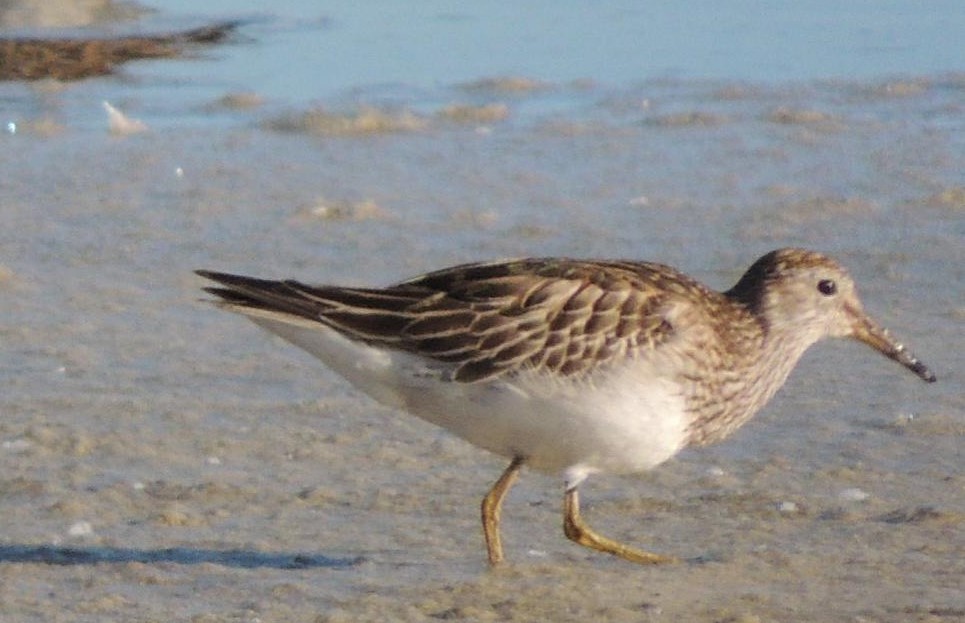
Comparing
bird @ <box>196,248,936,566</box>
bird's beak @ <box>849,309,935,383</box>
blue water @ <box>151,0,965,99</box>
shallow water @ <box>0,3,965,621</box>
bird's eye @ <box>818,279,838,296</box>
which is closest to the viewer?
shallow water @ <box>0,3,965,621</box>

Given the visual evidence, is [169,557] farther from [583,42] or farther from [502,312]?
[583,42]

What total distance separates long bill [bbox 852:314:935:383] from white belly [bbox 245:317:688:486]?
83cm

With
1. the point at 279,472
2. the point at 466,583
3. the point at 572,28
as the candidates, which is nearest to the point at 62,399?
the point at 279,472

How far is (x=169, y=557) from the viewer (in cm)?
518

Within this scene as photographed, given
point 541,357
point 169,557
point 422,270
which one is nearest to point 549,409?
point 541,357

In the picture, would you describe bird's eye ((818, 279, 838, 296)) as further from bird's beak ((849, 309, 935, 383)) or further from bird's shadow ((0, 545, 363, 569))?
bird's shadow ((0, 545, 363, 569))

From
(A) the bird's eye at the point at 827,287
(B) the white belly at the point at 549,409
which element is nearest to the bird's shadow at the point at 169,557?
(B) the white belly at the point at 549,409

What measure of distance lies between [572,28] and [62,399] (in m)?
6.63

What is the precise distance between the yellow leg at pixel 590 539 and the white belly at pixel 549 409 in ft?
0.34

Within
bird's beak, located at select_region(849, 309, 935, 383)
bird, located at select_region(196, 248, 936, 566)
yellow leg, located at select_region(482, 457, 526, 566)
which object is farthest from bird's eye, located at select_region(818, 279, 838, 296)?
yellow leg, located at select_region(482, 457, 526, 566)

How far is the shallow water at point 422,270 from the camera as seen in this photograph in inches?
201

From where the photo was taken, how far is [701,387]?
5391 mm

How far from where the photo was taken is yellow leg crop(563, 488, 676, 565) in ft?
17.3

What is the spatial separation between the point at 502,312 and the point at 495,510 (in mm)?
524
